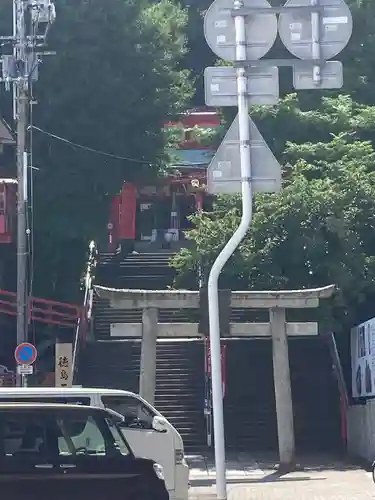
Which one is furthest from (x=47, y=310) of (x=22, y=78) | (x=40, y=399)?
(x=40, y=399)

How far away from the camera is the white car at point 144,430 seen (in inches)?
534

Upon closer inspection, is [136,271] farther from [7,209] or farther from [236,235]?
[236,235]

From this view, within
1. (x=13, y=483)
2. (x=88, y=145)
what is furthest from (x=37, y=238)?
(x=13, y=483)

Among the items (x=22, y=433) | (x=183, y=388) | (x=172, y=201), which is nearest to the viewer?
(x=22, y=433)

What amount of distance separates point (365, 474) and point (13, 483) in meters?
10.5

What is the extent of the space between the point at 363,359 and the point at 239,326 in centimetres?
404

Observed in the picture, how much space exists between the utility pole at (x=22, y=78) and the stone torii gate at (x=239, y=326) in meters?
4.98

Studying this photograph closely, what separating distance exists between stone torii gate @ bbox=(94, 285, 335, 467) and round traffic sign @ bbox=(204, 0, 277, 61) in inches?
→ 266

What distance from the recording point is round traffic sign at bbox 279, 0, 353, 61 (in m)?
12.3

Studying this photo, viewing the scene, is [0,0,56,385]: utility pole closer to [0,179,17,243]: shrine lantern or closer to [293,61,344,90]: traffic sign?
[0,179,17,243]: shrine lantern

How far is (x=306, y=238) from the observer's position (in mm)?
23828

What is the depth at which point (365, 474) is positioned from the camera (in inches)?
732

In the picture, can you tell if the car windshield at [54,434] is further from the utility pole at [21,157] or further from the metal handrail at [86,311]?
the metal handrail at [86,311]

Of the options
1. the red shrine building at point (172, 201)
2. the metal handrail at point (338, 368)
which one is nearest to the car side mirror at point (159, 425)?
the metal handrail at point (338, 368)
